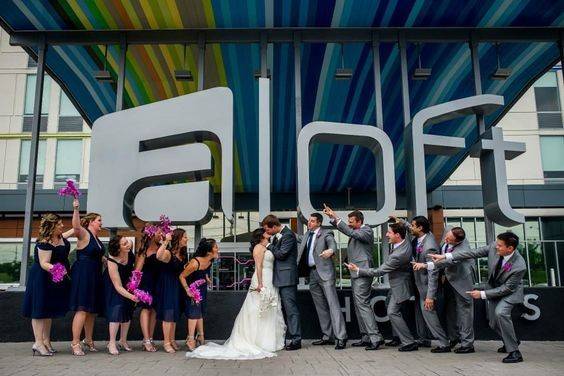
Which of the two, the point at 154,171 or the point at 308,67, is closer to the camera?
the point at 154,171

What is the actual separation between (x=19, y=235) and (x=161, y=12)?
1617 centimetres

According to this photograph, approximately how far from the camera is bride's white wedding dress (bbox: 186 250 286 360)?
20.4 ft

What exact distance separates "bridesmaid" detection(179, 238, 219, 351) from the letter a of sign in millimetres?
686

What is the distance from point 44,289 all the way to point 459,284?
4.88 meters

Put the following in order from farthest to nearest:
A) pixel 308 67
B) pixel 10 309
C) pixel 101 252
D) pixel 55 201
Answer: pixel 55 201
pixel 308 67
pixel 10 309
pixel 101 252

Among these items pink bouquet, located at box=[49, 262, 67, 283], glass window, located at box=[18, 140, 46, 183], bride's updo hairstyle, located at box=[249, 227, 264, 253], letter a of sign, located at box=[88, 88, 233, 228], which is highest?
glass window, located at box=[18, 140, 46, 183]

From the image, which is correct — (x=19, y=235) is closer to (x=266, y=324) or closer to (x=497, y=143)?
(x=266, y=324)

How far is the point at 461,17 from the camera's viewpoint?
7.92 metres

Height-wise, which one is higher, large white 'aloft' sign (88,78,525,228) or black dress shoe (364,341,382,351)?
large white 'aloft' sign (88,78,525,228)

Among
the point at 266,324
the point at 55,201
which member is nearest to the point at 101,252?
the point at 266,324

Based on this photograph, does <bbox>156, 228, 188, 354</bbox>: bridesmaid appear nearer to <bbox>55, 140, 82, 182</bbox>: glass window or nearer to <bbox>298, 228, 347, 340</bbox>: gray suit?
<bbox>298, 228, 347, 340</bbox>: gray suit

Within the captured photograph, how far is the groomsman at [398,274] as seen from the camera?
6273mm

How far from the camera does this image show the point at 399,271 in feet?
21.1

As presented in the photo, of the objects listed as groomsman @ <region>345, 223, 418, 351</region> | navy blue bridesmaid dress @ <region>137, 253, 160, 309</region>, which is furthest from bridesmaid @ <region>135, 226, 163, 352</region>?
groomsman @ <region>345, 223, 418, 351</region>
